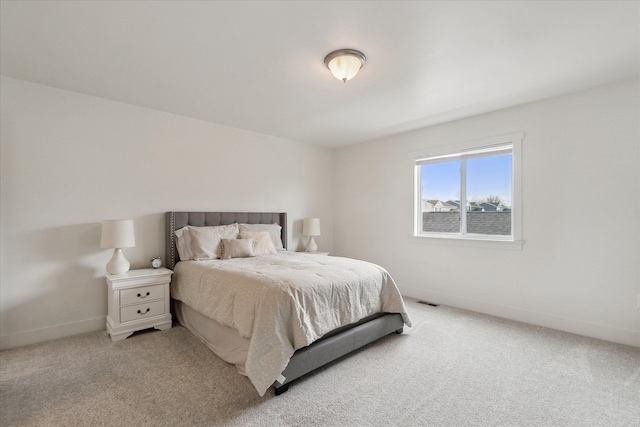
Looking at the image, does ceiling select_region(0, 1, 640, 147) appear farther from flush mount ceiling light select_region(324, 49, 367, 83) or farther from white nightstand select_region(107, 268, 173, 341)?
white nightstand select_region(107, 268, 173, 341)

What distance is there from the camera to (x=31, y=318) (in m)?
2.79

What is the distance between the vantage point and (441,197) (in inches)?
167

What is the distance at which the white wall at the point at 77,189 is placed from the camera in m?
2.73

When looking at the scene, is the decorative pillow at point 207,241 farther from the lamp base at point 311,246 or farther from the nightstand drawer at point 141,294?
the lamp base at point 311,246

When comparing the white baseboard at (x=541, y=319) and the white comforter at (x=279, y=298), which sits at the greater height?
the white comforter at (x=279, y=298)

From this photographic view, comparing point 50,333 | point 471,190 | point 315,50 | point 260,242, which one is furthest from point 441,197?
point 50,333

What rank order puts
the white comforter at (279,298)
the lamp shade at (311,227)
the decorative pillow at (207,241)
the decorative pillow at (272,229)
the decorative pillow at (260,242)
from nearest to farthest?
the white comforter at (279,298), the decorative pillow at (207,241), the decorative pillow at (260,242), the decorative pillow at (272,229), the lamp shade at (311,227)

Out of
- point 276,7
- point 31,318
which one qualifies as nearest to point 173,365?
point 31,318

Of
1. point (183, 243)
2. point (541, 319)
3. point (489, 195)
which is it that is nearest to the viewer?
point (541, 319)

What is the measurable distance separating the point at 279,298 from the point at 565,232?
306 centimetres

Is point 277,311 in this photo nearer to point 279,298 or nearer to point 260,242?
point 279,298

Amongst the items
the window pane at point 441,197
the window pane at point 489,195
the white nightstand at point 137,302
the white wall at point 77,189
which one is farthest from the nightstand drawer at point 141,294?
the window pane at point 489,195

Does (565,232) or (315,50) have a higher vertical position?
(315,50)

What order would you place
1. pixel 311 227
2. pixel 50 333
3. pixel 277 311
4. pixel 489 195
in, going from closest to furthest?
pixel 277 311, pixel 50 333, pixel 489 195, pixel 311 227
